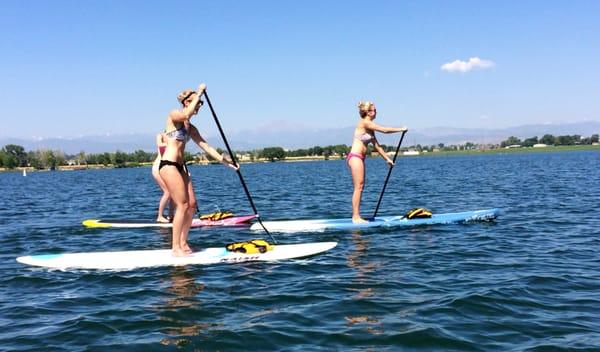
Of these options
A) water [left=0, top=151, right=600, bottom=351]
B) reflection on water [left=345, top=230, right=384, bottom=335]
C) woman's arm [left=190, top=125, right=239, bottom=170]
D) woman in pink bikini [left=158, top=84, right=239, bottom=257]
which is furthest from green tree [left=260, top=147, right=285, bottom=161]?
woman in pink bikini [left=158, top=84, right=239, bottom=257]

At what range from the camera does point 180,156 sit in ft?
26.3

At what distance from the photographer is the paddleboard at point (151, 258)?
8.20 metres

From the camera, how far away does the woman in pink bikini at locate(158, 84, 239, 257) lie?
7661 mm

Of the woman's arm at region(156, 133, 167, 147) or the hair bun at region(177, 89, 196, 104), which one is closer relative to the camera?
the hair bun at region(177, 89, 196, 104)

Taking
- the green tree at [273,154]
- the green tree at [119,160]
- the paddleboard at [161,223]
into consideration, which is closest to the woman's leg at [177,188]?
the paddleboard at [161,223]

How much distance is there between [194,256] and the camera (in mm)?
8375

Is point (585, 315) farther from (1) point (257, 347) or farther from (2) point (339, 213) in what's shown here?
(2) point (339, 213)

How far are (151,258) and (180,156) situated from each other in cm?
177

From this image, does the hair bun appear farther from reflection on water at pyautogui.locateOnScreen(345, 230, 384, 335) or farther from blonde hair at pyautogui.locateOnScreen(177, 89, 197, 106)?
reflection on water at pyautogui.locateOnScreen(345, 230, 384, 335)

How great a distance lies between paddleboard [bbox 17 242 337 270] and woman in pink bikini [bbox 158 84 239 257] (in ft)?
0.95

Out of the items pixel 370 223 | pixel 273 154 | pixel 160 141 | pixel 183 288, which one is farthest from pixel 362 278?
pixel 273 154

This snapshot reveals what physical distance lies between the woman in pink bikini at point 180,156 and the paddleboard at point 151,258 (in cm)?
29

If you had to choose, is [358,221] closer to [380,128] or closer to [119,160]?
[380,128]

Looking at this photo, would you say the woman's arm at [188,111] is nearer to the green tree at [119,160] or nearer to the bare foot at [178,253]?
the bare foot at [178,253]
